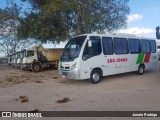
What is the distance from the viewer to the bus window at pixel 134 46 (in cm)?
1583

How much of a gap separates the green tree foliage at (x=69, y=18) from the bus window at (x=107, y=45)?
789 cm

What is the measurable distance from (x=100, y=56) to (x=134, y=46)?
3748mm

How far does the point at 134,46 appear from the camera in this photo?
53.1 ft

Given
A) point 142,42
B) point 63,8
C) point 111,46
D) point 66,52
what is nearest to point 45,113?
point 66,52

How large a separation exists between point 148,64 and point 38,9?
12921 millimetres

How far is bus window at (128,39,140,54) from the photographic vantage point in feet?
51.9

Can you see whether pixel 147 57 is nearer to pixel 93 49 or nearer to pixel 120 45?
pixel 120 45

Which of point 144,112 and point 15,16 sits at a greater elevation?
point 15,16

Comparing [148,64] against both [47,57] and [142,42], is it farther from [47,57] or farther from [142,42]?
[47,57]

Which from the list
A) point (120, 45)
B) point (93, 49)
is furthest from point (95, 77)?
point (120, 45)

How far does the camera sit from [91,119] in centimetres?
674
